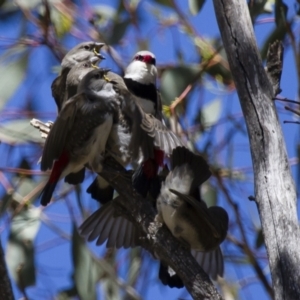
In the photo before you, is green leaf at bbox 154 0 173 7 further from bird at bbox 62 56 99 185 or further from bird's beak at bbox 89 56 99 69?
bird at bbox 62 56 99 185

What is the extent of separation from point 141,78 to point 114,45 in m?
0.20

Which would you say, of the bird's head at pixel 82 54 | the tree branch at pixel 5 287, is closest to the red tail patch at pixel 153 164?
the bird's head at pixel 82 54

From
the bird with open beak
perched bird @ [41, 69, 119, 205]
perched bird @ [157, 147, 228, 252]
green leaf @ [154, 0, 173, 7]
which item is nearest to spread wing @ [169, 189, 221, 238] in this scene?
perched bird @ [157, 147, 228, 252]

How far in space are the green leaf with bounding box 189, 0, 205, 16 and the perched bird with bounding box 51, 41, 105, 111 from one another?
0.47 m

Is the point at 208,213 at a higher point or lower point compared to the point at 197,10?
lower

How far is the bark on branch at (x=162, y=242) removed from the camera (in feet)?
8.77

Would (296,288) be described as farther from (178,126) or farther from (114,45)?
(114,45)

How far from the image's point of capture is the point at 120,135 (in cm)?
337

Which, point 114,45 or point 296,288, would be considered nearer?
point 296,288

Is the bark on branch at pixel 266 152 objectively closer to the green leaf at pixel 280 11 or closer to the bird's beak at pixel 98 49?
the green leaf at pixel 280 11

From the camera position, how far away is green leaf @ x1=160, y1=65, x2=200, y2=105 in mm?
3869

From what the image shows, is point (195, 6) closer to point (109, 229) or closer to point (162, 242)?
point (109, 229)

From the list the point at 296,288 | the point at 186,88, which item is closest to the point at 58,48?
the point at 186,88

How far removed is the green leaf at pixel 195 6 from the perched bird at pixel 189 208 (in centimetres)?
68
